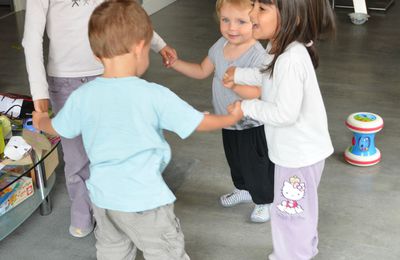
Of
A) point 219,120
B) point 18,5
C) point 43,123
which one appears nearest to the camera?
point 219,120

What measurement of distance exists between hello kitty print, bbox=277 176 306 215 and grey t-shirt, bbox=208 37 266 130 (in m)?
0.40

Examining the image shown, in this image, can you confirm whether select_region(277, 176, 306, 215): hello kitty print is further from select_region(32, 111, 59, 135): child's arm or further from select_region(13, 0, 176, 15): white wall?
select_region(13, 0, 176, 15): white wall

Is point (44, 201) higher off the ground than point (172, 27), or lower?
higher

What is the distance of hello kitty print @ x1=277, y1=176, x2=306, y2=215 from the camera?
1972 mm

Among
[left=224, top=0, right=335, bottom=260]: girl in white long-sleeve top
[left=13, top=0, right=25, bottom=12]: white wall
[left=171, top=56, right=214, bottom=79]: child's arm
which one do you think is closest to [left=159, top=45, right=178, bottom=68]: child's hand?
[left=171, top=56, right=214, bottom=79]: child's arm

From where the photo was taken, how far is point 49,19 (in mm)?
2217

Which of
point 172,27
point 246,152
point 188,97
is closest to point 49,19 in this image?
point 246,152

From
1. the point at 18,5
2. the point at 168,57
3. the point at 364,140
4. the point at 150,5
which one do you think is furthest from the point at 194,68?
the point at 18,5

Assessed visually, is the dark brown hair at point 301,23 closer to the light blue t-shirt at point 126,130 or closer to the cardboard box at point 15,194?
the light blue t-shirt at point 126,130

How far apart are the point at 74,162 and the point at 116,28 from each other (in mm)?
917

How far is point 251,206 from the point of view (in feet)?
8.70

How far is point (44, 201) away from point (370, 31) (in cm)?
376

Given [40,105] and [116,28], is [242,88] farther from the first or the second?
[40,105]

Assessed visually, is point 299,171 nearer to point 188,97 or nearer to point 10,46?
point 188,97
